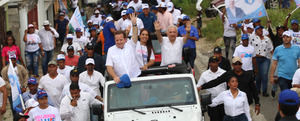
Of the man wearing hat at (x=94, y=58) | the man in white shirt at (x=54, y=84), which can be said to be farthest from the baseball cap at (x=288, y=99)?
the man wearing hat at (x=94, y=58)

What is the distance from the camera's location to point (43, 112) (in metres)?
9.12

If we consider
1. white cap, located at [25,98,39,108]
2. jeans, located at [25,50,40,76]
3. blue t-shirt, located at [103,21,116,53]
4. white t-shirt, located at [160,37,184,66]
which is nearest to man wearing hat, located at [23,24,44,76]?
jeans, located at [25,50,40,76]

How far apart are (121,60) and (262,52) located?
4821 millimetres

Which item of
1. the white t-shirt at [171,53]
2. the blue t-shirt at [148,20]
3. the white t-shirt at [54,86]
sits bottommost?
the white t-shirt at [54,86]

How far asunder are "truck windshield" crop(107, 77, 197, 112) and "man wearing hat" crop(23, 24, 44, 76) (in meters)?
7.65

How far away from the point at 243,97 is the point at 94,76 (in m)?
2.97

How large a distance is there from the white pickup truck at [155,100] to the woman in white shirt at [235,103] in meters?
0.65

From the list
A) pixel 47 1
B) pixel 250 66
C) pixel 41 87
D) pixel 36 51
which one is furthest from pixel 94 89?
pixel 47 1

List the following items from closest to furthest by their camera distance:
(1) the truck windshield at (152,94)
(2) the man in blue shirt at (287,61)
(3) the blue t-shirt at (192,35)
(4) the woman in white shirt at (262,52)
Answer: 1. (1) the truck windshield at (152,94)
2. (2) the man in blue shirt at (287,61)
3. (4) the woman in white shirt at (262,52)
4. (3) the blue t-shirt at (192,35)

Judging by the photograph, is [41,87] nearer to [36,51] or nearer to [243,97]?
[243,97]

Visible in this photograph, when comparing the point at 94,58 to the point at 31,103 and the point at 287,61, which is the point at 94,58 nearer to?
the point at 31,103

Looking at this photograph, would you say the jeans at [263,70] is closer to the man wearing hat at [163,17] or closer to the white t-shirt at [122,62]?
the man wearing hat at [163,17]

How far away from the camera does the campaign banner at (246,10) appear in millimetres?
14406

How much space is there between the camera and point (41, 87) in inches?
433
